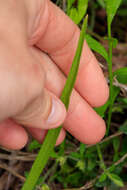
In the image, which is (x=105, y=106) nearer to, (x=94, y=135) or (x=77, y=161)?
(x=94, y=135)

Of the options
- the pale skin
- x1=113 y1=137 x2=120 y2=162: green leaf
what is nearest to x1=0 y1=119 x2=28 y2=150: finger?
the pale skin

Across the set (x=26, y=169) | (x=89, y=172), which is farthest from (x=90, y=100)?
(x=26, y=169)

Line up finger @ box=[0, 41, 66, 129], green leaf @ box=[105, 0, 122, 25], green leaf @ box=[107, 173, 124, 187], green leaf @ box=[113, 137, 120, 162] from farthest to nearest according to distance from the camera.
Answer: green leaf @ box=[113, 137, 120, 162], green leaf @ box=[107, 173, 124, 187], green leaf @ box=[105, 0, 122, 25], finger @ box=[0, 41, 66, 129]

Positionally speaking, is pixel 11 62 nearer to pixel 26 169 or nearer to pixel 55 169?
pixel 55 169

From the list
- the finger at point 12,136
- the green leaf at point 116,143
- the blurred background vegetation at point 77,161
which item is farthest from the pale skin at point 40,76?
the green leaf at point 116,143

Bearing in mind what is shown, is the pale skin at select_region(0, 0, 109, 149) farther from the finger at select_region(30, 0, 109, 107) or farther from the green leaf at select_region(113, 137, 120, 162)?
the green leaf at select_region(113, 137, 120, 162)
